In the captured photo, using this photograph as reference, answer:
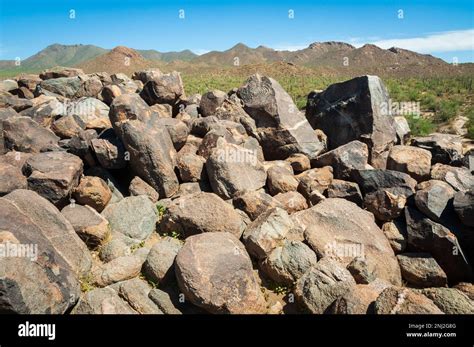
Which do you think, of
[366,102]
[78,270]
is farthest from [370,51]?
[78,270]

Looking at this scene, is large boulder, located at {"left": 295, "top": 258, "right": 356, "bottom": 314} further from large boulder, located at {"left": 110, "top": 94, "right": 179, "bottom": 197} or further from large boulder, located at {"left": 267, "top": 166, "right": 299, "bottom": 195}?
large boulder, located at {"left": 110, "top": 94, "right": 179, "bottom": 197}

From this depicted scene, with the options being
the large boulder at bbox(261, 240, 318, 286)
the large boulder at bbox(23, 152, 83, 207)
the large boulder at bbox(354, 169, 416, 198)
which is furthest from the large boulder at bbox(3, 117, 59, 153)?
the large boulder at bbox(354, 169, 416, 198)

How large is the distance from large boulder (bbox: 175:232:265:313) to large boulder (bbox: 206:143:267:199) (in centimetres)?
243

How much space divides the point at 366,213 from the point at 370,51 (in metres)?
136

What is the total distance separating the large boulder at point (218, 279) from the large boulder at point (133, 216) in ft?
6.59

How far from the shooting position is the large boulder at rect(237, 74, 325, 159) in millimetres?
11820

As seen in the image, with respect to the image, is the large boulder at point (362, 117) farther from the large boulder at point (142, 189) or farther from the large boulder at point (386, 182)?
the large boulder at point (142, 189)

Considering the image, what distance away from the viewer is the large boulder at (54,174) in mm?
8461

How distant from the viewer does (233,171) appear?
974cm

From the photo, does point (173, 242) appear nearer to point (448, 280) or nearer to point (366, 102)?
point (448, 280)

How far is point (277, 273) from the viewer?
7.57 m

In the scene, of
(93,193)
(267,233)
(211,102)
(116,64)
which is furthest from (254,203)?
(116,64)

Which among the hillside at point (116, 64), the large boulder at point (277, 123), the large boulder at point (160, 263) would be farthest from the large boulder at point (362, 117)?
the hillside at point (116, 64)

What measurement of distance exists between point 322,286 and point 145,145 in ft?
18.5
